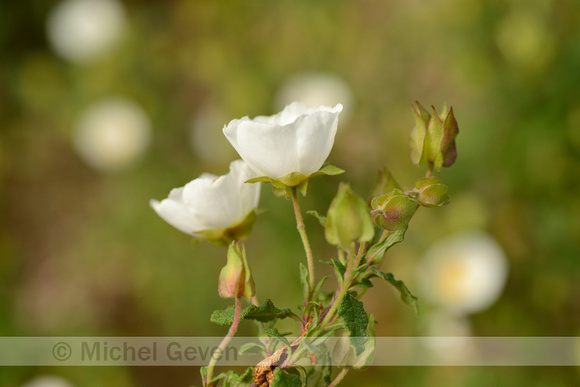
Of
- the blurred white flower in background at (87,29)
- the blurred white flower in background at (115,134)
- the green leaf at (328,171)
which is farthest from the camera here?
the blurred white flower in background at (87,29)

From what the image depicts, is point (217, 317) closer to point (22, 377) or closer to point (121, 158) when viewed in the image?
point (22, 377)

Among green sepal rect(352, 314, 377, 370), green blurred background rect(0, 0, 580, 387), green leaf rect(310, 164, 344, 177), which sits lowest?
green sepal rect(352, 314, 377, 370)

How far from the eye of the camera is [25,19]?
246 centimetres

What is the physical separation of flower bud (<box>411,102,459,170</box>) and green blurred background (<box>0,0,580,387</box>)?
1.08 meters

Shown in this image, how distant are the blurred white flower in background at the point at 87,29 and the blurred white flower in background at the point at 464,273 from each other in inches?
55.7

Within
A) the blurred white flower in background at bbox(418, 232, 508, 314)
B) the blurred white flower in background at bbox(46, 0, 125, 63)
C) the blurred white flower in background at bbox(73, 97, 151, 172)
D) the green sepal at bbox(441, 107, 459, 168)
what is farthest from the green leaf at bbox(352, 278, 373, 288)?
the blurred white flower in background at bbox(46, 0, 125, 63)

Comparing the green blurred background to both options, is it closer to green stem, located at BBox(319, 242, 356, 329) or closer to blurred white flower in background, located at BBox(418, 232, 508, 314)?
blurred white flower in background, located at BBox(418, 232, 508, 314)

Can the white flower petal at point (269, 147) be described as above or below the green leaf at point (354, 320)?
above

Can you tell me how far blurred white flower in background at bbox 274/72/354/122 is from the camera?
1.81 meters

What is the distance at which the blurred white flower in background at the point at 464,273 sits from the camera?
4.67ft

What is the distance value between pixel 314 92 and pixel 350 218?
153 cm

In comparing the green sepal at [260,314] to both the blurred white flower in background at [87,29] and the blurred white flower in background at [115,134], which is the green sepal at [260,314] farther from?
the blurred white flower in background at [87,29]

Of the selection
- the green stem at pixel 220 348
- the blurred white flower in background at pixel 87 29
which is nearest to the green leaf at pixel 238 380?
the green stem at pixel 220 348

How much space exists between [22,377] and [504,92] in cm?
147
